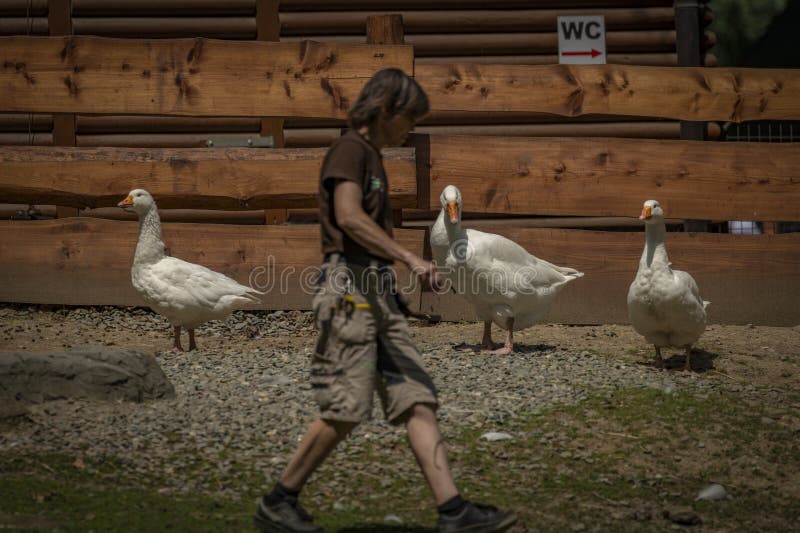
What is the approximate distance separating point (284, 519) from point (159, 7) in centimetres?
947

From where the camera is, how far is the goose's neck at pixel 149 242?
27.2 ft

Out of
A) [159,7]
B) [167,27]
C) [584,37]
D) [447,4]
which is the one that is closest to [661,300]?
[584,37]

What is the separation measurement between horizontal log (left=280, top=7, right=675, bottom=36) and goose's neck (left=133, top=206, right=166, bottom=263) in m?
4.44

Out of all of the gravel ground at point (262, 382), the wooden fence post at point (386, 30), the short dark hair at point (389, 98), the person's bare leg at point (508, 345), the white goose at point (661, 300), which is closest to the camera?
the short dark hair at point (389, 98)

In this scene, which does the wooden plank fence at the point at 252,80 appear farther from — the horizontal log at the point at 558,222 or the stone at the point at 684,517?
the stone at the point at 684,517

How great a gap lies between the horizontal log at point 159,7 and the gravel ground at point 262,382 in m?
4.18

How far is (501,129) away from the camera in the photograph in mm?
12195

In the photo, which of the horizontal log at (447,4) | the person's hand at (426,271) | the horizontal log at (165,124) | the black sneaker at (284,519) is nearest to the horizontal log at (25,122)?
the horizontal log at (165,124)

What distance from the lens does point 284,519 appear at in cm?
401

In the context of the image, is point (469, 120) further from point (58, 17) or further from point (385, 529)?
point (385, 529)

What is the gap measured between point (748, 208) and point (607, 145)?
1.60 meters

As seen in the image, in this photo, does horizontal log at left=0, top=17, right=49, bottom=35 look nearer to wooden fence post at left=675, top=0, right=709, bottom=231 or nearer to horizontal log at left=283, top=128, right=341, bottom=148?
horizontal log at left=283, top=128, right=341, bottom=148

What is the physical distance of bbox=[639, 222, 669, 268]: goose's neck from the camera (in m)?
7.67

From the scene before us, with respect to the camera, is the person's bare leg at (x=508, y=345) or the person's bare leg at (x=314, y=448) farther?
the person's bare leg at (x=508, y=345)
